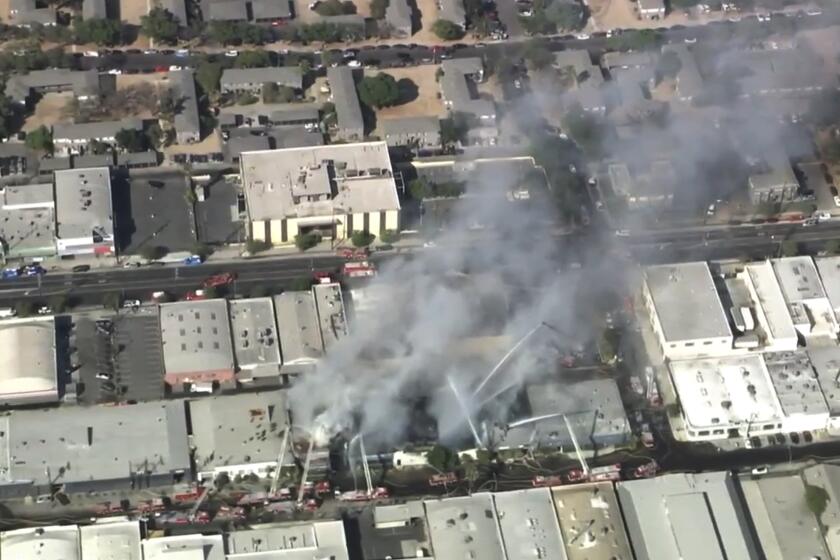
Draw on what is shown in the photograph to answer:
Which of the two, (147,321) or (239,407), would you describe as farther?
(147,321)

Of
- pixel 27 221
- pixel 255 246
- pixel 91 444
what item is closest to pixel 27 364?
pixel 91 444

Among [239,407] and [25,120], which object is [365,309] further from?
[25,120]

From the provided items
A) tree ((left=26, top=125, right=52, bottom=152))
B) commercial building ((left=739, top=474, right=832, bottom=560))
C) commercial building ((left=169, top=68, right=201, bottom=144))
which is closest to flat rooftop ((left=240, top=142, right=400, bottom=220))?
commercial building ((left=169, top=68, right=201, bottom=144))

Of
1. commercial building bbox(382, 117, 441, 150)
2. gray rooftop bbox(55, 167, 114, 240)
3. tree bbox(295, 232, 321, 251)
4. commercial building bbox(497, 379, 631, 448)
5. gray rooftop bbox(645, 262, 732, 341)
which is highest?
commercial building bbox(382, 117, 441, 150)

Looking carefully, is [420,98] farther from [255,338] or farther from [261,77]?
[255,338]

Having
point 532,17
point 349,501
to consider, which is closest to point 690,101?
point 532,17

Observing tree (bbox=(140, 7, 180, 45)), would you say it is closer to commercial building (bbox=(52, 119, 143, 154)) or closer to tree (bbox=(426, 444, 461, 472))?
commercial building (bbox=(52, 119, 143, 154))
